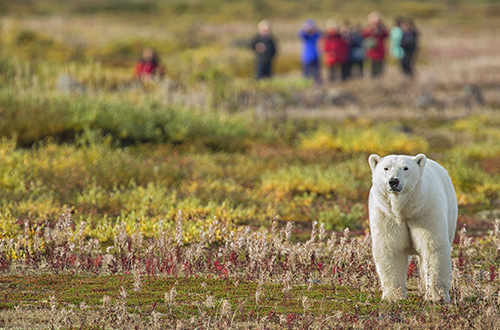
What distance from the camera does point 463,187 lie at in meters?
13.2

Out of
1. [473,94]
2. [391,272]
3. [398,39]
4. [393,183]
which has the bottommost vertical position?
[473,94]

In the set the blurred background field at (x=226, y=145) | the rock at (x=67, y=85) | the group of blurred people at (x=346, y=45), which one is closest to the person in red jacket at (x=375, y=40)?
the group of blurred people at (x=346, y=45)

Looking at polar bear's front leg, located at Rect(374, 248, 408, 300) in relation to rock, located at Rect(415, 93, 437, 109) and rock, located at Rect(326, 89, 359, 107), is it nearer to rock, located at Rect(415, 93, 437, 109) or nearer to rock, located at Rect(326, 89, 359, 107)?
rock, located at Rect(415, 93, 437, 109)

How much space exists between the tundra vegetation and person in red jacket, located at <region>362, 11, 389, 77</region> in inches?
58.6

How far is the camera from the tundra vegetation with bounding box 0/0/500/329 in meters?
6.37

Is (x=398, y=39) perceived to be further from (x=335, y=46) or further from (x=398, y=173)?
(x=398, y=173)

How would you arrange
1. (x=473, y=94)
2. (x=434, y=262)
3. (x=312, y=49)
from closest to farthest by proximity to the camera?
1. (x=434, y=262)
2. (x=473, y=94)
3. (x=312, y=49)

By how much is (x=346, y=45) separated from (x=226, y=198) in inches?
759

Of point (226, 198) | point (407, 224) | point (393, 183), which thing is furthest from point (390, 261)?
point (226, 198)

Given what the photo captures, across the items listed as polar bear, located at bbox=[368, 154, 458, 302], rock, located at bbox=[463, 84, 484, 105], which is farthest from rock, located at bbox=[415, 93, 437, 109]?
polar bear, located at bbox=[368, 154, 458, 302]

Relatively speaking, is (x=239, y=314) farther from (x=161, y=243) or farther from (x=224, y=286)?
(x=161, y=243)

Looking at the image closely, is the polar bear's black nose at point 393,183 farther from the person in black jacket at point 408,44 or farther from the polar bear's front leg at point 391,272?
the person in black jacket at point 408,44

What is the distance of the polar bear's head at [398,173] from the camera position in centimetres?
606

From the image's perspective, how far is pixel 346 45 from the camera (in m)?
29.8
